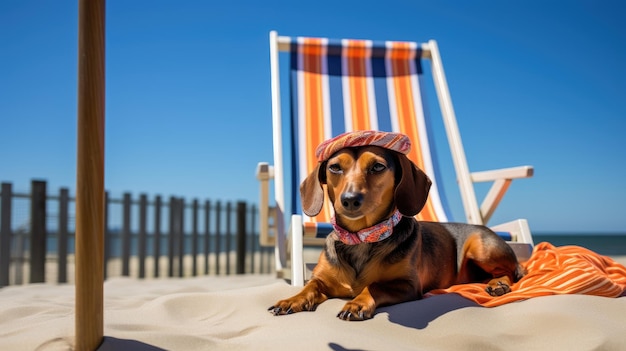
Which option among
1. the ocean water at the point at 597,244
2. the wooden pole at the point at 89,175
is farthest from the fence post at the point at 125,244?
the ocean water at the point at 597,244

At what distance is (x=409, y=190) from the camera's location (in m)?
2.45

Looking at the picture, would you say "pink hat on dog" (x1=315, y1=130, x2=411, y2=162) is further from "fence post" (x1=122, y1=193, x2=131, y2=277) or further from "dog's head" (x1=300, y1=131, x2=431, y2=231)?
"fence post" (x1=122, y1=193, x2=131, y2=277)

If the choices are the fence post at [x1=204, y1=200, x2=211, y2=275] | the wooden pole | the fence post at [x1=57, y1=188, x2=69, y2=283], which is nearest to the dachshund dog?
the wooden pole

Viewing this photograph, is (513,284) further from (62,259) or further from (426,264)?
(62,259)

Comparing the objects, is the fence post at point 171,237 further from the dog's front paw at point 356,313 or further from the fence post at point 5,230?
the dog's front paw at point 356,313

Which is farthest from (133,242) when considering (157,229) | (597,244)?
(597,244)

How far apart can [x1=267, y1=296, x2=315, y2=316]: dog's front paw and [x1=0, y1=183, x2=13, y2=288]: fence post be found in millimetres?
5152

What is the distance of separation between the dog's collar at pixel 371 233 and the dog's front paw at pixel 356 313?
0.33m

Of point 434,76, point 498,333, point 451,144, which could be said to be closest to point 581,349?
point 498,333

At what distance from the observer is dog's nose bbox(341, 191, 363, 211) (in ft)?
7.25

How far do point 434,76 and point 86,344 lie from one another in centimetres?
429

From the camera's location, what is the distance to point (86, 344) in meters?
1.87

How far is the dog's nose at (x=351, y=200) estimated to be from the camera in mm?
2209

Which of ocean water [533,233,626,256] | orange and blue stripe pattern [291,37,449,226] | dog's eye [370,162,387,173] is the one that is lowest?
ocean water [533,233,626,256]
